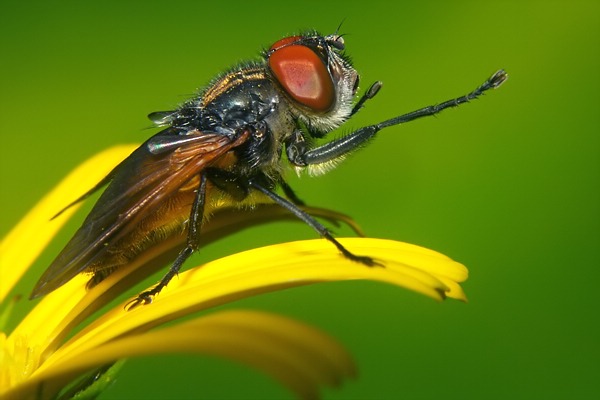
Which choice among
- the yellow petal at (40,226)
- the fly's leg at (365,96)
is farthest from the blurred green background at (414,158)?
the yellow petal at (40,226)

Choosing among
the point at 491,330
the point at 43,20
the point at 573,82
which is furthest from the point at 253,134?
the point at 43,20

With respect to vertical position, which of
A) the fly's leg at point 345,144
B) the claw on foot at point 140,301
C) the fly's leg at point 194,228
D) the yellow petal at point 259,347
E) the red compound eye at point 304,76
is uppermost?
the red compound eye at point 304,76

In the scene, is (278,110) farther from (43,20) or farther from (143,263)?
(43,20)

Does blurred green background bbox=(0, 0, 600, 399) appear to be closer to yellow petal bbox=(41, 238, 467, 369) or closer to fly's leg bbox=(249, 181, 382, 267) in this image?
fly's leg bbox=(249, 181, 382, 267)

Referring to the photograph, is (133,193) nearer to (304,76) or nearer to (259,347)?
(304,76)

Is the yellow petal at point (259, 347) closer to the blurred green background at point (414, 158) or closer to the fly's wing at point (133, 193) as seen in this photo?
the fly's wing at point (133, 193)

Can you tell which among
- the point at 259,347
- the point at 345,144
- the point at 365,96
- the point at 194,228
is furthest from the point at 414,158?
the point at 259,347
